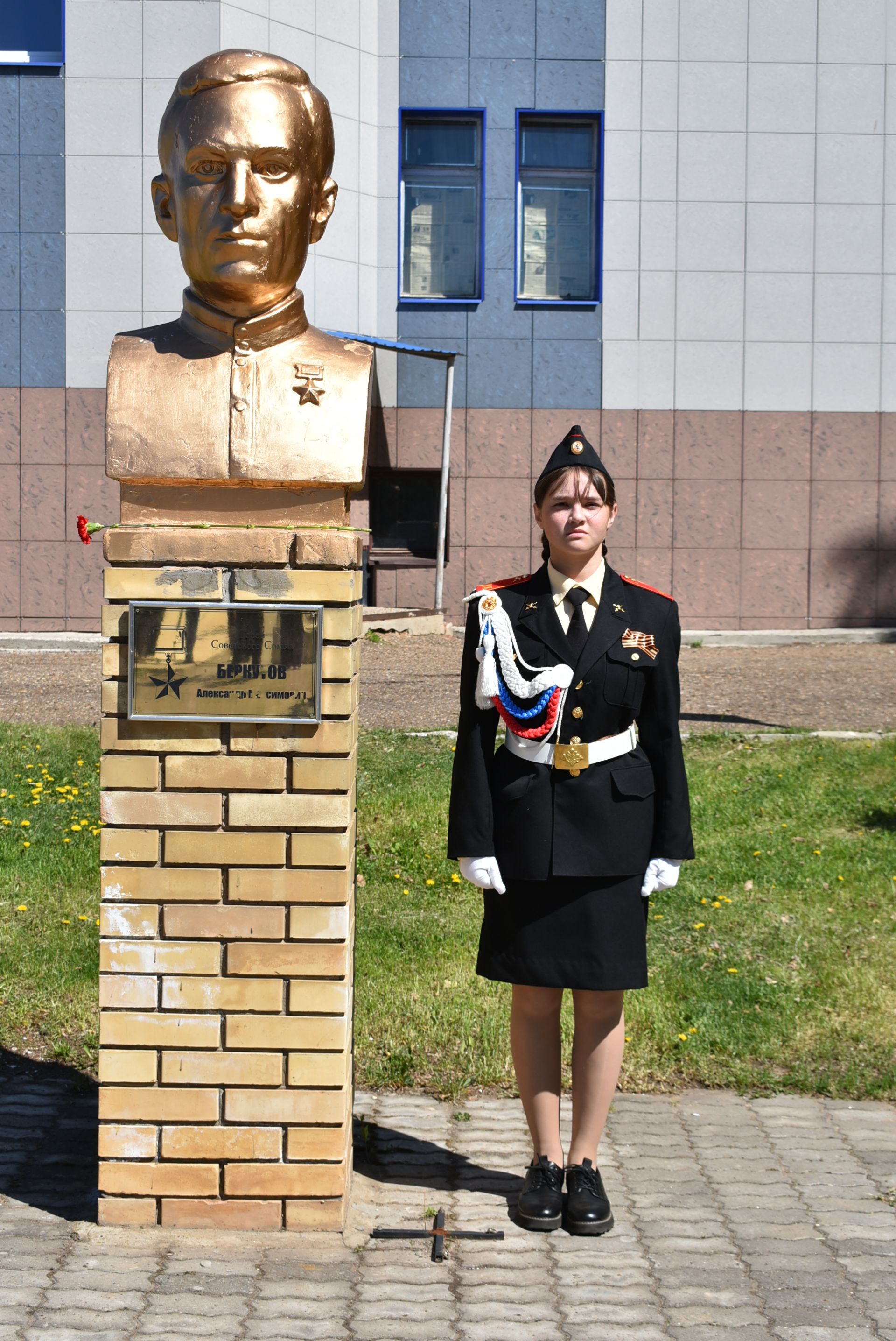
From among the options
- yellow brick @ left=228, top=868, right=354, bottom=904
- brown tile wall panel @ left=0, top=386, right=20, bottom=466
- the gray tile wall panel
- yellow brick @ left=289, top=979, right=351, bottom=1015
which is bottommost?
yellow brick @ left=289, top=979, right=351, bottom=1015

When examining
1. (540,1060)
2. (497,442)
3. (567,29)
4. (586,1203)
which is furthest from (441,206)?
(586,1203)

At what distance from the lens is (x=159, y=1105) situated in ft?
11.0

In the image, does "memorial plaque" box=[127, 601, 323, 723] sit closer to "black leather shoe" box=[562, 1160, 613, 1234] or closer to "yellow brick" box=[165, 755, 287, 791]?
"yellow brick" box=[165, 755, 287, 791]

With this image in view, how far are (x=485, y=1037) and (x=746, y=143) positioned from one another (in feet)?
41.7

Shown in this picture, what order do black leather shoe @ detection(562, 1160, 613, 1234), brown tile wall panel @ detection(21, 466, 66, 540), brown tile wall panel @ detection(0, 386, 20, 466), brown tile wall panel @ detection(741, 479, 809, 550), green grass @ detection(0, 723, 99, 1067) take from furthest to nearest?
brown tile wall panel @ detection(741, 479, 809, 550) < brown tile wall panel @ detection(21, 466, 66, 540) < brown tile wall panel @ detection(0, 386, 20, 466) < green grass @ detection(0, 723, 99, 1067) < black leather shoe @ detection(562, 1160, 613, 1234)

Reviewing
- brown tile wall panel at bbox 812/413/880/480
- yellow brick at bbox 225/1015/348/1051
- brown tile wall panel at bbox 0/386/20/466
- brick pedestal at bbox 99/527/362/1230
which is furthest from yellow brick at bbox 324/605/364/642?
brown tile wall panel at bbox 812/413/880/480

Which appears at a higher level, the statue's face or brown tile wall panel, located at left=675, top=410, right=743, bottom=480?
brown tile wall panel, located at left=675, top=410, right=743, bottom=480

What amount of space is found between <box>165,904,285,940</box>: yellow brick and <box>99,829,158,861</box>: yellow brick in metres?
0.14

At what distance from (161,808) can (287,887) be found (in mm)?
348

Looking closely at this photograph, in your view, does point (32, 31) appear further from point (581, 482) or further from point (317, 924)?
point (317, 924)

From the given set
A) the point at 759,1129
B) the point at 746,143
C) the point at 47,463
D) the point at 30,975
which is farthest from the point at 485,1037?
the point at 746,143

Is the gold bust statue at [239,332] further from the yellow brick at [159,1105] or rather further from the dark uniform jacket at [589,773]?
the yellow brick at [159,1105]

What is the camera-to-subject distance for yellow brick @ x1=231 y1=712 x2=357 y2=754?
10.9 ft

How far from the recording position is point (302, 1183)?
11.0ft
